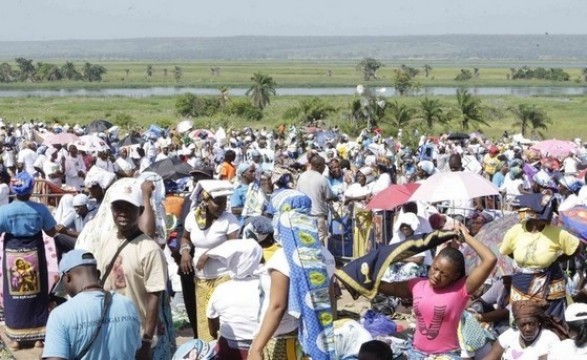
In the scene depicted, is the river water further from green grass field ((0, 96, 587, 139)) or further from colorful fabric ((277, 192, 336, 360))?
colorful fabric ((277, 192, 336, 360))

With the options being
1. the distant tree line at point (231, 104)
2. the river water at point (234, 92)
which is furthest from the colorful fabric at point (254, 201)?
the river water at point (234, 92)

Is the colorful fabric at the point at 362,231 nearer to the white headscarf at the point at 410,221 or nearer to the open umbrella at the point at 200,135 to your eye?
the white headscarf at the point at 410,221

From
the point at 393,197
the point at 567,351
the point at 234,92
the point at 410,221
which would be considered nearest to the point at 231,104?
the point at 234,92

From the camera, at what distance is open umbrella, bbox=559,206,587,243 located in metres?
8.03

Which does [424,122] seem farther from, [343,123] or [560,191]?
[560,191]

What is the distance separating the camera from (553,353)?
5.28m

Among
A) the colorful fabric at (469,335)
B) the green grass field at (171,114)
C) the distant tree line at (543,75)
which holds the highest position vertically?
the colorful fabric at (469,335)

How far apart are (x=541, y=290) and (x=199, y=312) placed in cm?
226

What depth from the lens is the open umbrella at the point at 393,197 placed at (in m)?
10.2

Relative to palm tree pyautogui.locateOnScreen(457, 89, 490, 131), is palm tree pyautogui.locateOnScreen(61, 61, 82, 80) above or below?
below

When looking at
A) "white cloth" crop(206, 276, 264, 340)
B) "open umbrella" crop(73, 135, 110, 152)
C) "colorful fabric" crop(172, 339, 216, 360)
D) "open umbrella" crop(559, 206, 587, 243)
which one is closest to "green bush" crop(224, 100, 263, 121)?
"open umbrella" crop(73, 135, 110, 152)

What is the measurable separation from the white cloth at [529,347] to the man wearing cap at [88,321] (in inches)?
85.5

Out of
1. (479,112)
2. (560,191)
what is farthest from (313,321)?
(479,112)

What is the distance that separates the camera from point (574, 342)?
5273 mm
